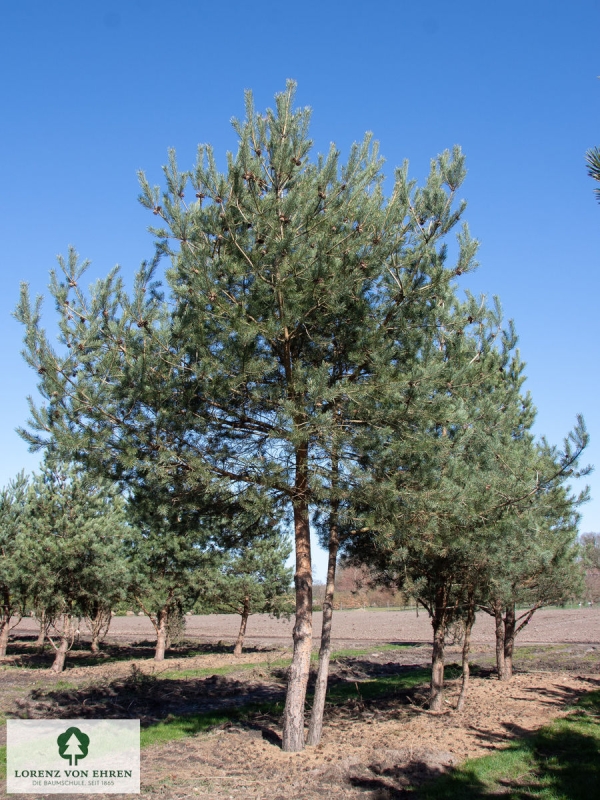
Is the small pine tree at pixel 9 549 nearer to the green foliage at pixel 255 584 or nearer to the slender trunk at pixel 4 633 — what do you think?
the slender trunk at pixel 4 633

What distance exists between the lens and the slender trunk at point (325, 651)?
8.12 meters

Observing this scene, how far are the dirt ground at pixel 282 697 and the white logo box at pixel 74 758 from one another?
14.5 inches

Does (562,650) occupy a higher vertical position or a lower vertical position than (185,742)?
lower

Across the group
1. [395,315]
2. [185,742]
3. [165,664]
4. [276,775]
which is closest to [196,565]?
[165,664]

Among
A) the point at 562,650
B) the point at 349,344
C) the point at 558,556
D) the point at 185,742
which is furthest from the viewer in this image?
the point at 562,650

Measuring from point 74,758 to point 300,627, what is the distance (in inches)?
133

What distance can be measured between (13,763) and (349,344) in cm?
690

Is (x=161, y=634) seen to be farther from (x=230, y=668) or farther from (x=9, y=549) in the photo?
(x=9, y=549)

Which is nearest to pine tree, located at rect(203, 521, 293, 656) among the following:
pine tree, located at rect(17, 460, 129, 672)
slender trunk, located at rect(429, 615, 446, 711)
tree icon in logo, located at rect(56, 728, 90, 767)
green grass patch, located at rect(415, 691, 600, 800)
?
pine tree, located at rect(17, 460, 129, 672)

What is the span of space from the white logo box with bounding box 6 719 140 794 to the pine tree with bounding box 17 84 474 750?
225 centimetres

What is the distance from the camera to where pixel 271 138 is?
24.5 feet

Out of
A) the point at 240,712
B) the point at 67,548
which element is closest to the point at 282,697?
the point at 240,712

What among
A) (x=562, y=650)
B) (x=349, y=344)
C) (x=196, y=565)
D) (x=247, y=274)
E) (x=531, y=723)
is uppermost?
(x=247, y=274)

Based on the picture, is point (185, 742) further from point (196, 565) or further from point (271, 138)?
point (196, 565)
